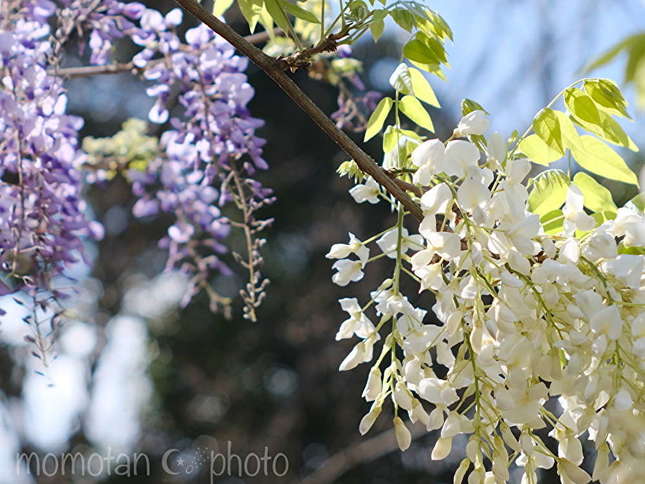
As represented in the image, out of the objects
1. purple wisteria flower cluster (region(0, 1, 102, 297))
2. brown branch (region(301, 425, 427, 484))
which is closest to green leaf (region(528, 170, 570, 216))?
purple wisteria flower cluster (region(0, 1, 102, 297))

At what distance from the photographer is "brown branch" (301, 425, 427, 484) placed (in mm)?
3121

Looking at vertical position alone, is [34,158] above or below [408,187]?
above

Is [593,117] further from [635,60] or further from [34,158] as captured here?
[34,158]

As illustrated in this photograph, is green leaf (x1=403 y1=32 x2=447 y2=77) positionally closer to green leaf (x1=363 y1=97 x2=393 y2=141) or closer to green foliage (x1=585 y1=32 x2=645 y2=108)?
green leaf (x1=363 y1=97 x2=393 y2=141)

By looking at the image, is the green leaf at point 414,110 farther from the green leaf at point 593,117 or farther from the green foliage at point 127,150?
the green foliage at point 127,150

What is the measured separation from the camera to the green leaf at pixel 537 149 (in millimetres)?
540

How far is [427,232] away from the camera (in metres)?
0.47

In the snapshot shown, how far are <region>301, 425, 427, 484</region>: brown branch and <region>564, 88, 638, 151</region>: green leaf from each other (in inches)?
104

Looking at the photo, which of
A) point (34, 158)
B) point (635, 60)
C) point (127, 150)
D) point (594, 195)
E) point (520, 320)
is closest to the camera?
point (635, 60)

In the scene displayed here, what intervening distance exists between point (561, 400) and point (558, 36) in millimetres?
2746

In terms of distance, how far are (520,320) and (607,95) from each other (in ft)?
0.53


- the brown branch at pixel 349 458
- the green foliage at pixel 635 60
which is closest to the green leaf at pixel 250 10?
the green foliage at pixel 635 60

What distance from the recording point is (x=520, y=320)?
0.46 meters

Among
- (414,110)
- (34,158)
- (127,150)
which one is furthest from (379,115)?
(127,150)
